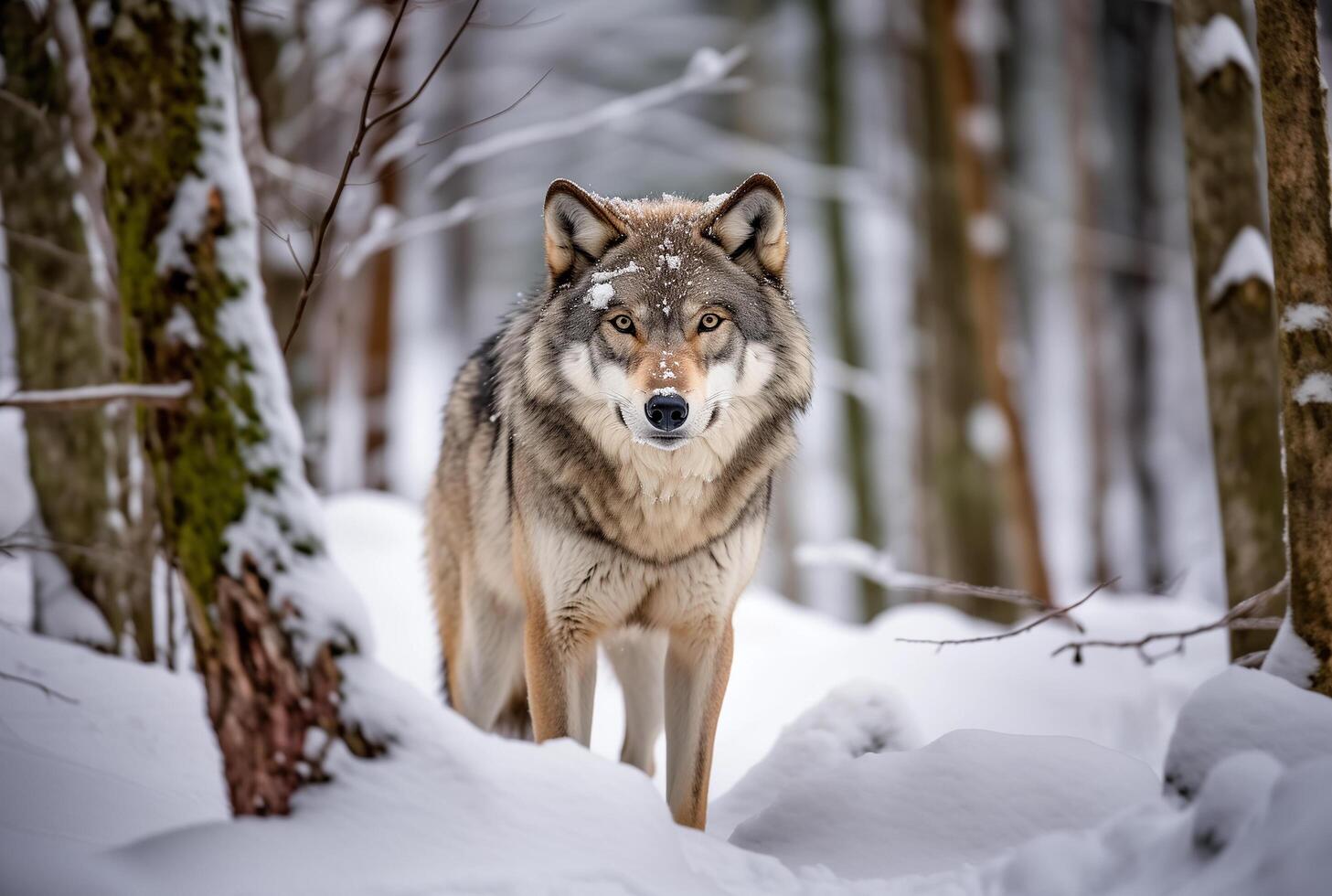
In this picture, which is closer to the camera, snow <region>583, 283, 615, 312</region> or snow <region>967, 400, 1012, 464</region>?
snow <region>583, 283, 615, 312</region>

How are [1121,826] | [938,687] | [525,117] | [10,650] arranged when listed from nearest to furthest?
[1121,826]
[10,650]
[938,687]
[525,117]

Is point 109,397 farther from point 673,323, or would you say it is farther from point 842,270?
point 842,270

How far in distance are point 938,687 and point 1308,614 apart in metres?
2.65

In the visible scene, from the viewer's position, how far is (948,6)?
919cm

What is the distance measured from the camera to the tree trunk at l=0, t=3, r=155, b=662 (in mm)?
4293

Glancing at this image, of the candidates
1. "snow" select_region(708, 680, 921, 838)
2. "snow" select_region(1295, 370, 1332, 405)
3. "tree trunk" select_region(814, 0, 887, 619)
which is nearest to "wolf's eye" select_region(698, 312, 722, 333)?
"snow" select_region(708, 680, 921, 838)

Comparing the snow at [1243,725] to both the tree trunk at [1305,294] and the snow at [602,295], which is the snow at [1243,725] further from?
the snow at [602,295]

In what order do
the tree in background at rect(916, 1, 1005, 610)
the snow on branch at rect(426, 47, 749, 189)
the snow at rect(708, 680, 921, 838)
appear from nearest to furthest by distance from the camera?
the snow at rect(708, 680, 921, 838) → the snow on branch at rect(426, 47, 749, 189) → the tree in background at rect(916, 1, 1005, 610)

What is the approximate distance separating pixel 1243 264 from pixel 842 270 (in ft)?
31.2

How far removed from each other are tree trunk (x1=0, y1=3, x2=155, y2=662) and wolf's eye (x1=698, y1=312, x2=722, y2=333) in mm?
2613

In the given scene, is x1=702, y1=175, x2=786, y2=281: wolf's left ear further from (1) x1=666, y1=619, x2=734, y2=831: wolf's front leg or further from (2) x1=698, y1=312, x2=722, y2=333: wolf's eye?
(1) x1=666, y1=619, x2=734, y2=831: wolf's front leg

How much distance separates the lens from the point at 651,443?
3.18 m

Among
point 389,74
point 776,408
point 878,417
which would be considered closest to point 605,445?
point 776,408

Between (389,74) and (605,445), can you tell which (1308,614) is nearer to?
(605,445)
